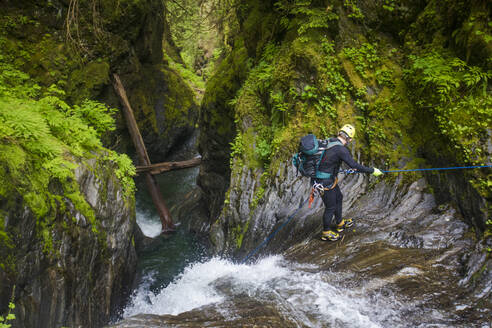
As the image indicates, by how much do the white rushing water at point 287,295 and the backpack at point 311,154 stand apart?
171 centimetres

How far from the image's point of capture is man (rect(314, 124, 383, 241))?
552 centimetres

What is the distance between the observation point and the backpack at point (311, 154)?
18.4ft

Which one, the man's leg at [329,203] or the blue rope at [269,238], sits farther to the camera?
the blue rope at [269,238]

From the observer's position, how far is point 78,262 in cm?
538

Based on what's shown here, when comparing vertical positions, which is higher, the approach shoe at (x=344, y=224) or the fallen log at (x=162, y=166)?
the approach shoe at (x=344, y=224)

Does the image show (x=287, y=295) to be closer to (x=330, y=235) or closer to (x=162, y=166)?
(x=330, y=235)

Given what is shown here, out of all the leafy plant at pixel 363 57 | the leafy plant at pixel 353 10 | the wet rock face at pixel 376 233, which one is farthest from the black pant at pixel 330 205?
the leafy plant at pixel 353 10

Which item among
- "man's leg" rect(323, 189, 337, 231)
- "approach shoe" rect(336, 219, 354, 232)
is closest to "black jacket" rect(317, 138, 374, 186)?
"man's leg" rect(323, 189, 337, 231)

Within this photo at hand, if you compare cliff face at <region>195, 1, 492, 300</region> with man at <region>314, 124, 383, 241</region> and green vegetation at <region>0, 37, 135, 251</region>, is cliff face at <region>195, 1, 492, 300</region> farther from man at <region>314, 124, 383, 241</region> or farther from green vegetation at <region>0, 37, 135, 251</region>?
green vegetation at <region>0, 37, 135, 251</region>

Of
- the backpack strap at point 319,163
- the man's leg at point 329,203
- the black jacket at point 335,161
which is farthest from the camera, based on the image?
the man's leg at point 329,203

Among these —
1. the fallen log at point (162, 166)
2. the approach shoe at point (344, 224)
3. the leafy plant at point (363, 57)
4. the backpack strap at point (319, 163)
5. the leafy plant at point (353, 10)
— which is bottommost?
the fallen log at point (162, 166)

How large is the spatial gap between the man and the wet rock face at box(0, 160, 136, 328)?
170 inches

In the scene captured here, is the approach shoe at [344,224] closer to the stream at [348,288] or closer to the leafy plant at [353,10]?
the stream at [348,288]

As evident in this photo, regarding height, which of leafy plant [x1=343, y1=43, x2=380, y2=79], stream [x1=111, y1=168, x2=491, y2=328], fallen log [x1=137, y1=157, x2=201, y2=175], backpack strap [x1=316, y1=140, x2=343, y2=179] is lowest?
fallen log [x1=137, y1=157, x2=201, y2=175]
